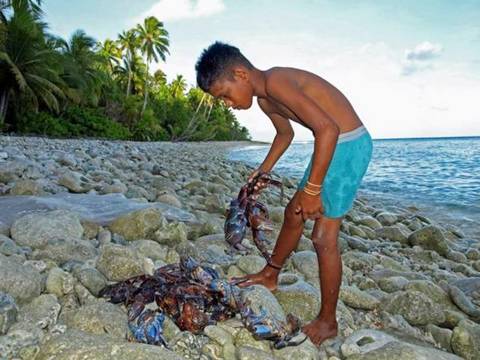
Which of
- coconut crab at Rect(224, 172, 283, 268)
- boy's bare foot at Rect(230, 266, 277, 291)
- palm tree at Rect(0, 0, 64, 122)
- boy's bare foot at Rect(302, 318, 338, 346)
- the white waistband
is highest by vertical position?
palm tree at Rect(0, 0, 64, 122)

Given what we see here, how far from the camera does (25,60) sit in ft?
74.7

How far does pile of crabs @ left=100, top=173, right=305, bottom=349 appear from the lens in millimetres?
1994

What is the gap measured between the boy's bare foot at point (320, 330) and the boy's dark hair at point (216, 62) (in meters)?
1.33

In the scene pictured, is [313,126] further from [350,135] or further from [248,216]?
[248,216]

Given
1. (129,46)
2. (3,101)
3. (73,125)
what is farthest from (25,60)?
(129,46)

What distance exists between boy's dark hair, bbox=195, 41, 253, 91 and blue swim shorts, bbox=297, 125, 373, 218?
2.07ft

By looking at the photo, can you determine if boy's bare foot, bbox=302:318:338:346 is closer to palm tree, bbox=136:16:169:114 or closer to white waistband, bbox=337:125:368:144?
white waistband, bbox=337:125:368:144

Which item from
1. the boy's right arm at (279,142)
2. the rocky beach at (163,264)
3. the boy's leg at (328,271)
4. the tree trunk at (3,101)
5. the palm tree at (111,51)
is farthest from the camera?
the palm tree at (111,51)

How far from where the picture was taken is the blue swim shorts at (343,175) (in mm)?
2299

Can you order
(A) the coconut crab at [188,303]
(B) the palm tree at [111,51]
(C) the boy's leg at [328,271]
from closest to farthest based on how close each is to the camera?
(A) the coconut crab at [188,303], (C) the boy's leg at [328,271], (B) the palm tree at [111,51]

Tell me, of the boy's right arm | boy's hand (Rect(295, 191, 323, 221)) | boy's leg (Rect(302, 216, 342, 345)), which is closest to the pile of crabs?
boy's leg (Rect(302, 216, 342, 345))

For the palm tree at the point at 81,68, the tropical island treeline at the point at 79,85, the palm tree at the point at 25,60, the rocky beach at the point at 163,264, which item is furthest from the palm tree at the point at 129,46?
the rocky beach at the point at 163,264

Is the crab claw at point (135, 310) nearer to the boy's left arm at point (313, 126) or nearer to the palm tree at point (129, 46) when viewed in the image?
the boy's left arm at point (313, 126)

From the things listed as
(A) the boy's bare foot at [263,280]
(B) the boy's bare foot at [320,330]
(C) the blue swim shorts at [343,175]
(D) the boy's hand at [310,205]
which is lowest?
(B) the boy's bare foot at [320,330]
